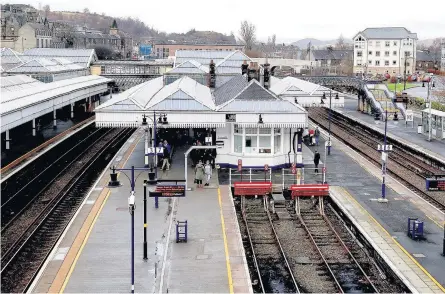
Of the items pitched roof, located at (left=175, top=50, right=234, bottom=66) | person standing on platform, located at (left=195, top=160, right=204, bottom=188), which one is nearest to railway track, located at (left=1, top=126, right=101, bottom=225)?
person standing on platform, located at (left=195, top=160, right=204, bottom=188)

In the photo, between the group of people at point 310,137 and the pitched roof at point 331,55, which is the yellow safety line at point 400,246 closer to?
the group of people at point 310,137

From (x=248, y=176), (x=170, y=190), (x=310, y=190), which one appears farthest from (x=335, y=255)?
(x=248, y=176)

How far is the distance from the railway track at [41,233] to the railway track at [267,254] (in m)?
6.85

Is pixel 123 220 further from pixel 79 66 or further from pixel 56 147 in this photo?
pixel 79 66

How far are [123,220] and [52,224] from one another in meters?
3.28

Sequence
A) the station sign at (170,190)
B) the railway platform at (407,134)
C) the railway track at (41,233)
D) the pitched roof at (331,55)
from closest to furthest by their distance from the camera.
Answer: the railway track at (41,233) < the station sign at (170,190) < the railway platform at (407,134) < the pitched roof at (331,55)

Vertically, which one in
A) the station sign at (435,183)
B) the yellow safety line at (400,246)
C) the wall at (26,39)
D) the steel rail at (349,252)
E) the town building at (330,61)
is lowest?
the steel rail at (349,252)

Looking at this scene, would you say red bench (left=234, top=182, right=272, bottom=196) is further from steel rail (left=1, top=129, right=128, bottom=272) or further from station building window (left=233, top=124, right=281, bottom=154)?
steel rail (left=1, top=129, right=128, bottom=272)

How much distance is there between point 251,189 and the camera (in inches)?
1109

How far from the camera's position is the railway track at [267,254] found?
18072 mm

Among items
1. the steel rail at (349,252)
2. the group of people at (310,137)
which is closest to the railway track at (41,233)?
the steel rail at (349,252)

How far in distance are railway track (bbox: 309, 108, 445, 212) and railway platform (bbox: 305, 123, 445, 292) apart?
0.70 m

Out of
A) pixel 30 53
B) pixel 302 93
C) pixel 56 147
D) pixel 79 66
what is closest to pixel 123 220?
pixel 56 147

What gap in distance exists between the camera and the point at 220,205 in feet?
85.0
